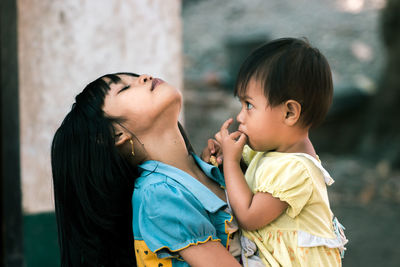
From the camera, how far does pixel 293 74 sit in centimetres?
161

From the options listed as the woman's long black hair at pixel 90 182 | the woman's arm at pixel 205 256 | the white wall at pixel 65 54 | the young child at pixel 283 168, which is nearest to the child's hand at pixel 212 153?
the young child at pixel 283 168

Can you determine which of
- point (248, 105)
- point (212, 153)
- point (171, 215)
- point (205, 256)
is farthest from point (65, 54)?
point (205, 256)

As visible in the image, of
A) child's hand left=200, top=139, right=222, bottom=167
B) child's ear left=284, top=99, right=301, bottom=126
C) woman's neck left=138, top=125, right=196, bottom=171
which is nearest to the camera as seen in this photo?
child's ear left=284, top=99, right=301, bottom=126

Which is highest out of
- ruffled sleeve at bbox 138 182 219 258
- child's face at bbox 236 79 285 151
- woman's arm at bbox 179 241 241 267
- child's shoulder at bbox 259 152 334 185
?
child's face at bbox 236 79 285 151

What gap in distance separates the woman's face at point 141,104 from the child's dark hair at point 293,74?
276 millimetres

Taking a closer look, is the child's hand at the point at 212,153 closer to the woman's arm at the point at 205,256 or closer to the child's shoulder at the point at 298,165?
the child's shoulder at the point at 298,165

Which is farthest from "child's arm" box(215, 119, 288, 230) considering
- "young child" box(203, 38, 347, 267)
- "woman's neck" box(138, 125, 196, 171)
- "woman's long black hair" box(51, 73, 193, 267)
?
"woman's long black hair" box(51, 73, 193, 267)

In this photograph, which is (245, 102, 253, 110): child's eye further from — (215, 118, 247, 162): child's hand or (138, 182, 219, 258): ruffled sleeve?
(138, 182, 219, 258): ruffled sleeve

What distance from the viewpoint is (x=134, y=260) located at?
1.90 meters

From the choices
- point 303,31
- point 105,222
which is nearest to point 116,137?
point 105,222

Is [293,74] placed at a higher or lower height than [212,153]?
higher

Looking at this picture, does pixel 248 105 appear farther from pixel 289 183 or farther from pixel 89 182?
pixel 89 182

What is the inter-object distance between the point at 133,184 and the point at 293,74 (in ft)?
2.23

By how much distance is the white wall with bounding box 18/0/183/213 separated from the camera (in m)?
2.95
